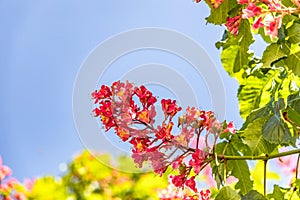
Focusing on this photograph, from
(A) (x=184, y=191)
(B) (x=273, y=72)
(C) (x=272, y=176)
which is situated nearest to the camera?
(A) (x=184, y=191)

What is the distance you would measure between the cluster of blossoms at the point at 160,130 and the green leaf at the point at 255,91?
0.44m

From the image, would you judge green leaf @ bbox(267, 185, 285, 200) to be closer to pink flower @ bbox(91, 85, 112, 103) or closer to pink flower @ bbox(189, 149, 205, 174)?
pink flower @ bbox(189, 149, 205, 174)

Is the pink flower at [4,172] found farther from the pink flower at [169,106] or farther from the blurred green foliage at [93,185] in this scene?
the pink flower at [169,106]

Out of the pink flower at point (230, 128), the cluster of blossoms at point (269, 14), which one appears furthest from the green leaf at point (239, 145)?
the cluster of blossoms at point (269, 14)

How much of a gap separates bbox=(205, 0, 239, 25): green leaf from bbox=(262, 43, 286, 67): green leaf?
→ 0.57 ft

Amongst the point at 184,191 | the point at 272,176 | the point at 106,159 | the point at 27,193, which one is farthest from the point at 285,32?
the point at 27,193

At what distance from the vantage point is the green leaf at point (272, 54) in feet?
3.62

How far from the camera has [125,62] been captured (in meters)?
1.26

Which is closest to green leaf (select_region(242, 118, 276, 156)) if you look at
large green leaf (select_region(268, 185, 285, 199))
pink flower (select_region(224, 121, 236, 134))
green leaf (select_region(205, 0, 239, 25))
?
pink flower (select_region(224, 121, 236, 134))

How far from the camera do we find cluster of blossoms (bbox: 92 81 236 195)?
3.59 feet

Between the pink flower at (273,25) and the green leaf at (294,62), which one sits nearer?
the pink flower at (273,25)

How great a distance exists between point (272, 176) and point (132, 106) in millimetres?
1621

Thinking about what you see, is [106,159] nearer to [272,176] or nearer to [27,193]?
[272,176]

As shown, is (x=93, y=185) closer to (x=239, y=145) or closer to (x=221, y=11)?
(x=239, y=145)
